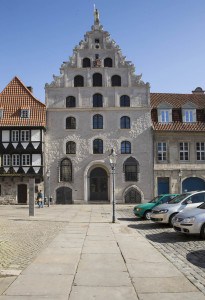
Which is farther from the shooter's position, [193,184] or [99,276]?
[193,184]

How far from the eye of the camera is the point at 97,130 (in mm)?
40000

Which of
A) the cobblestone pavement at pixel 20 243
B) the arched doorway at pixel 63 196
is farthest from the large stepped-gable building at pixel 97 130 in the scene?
the cobblestone pavement at pixel 20 243

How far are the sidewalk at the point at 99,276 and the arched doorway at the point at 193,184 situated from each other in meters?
28.0

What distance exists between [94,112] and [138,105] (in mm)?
4958

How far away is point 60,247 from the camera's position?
12.0 m

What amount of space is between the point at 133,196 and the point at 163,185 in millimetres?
3516

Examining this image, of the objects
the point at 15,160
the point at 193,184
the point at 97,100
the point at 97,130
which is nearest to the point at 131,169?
the point at 97,130

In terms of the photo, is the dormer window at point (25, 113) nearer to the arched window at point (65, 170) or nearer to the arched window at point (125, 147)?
the arched window at point (65, 170)

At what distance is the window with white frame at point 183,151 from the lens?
1576 inches

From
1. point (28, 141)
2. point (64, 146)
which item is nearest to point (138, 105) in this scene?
point (64, 146)

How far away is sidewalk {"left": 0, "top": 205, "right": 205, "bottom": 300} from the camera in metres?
6.82

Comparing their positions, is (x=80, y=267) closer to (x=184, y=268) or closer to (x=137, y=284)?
(x=137, y=284)

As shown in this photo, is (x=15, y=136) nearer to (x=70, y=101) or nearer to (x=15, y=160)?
(x=15, y=160)

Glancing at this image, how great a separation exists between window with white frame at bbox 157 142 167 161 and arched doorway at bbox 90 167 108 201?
20.7 ft
